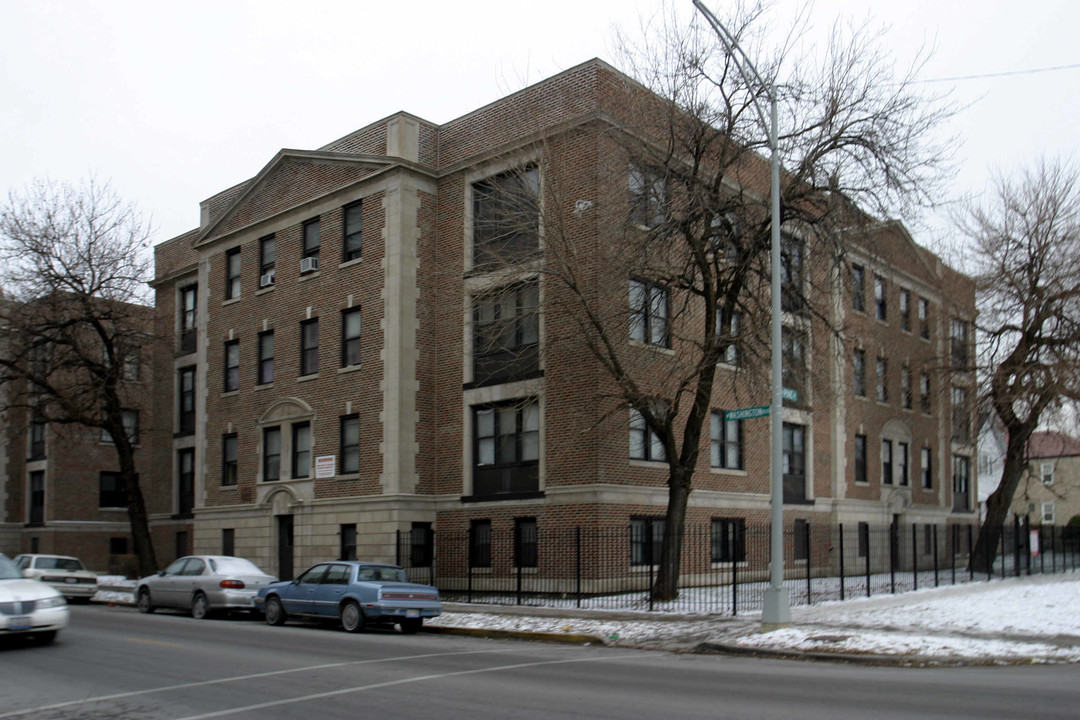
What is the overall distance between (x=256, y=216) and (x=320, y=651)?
73.1ft

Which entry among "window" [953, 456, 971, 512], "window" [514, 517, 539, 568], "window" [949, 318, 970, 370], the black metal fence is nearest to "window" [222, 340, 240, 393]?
the black metal fence

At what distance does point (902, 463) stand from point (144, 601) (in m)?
28.1

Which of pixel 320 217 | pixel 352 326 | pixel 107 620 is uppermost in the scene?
pixel 320 217

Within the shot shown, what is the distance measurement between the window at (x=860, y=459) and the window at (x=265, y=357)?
20798 millimetres

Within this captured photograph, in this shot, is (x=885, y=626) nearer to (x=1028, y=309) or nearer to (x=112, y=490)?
(x=1028, y=309)

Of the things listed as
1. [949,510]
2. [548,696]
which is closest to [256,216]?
[548,696]

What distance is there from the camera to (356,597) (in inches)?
763

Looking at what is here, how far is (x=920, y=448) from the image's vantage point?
40.9m

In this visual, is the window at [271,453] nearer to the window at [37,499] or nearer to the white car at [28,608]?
the white car at [28,608]

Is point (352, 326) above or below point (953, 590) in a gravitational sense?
above

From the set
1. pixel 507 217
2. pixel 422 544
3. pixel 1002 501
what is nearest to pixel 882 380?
pixel 1002 501

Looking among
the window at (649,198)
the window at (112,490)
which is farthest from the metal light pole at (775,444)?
the window at (112,490)

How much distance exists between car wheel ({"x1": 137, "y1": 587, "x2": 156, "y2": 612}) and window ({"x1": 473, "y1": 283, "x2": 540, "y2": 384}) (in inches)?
399

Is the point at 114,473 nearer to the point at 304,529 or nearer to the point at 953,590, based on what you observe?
the point at 304,529
